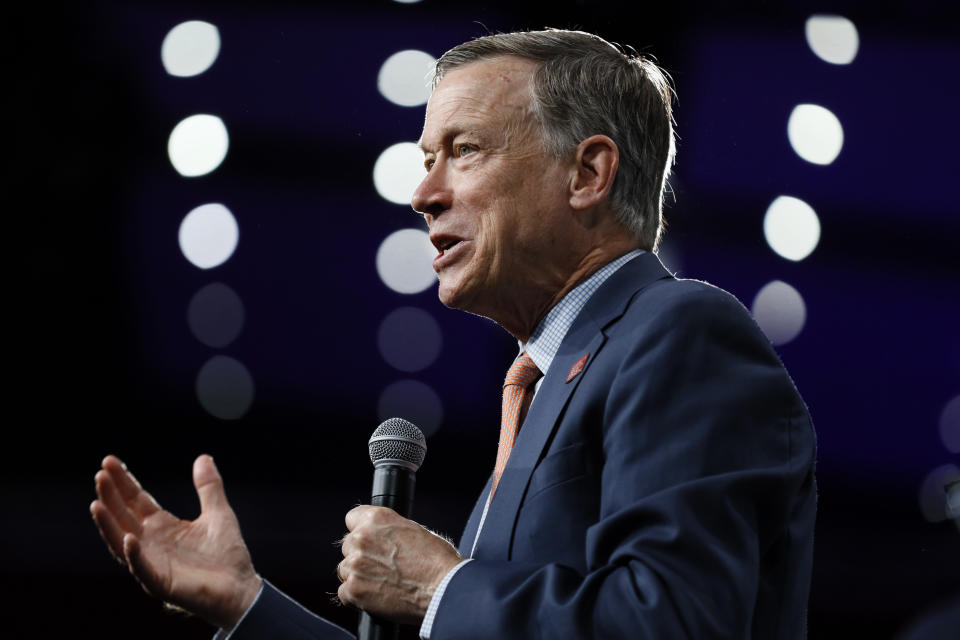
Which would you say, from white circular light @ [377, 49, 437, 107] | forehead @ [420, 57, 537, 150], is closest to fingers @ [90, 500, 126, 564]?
forehead @ [420, 57, 537, 150]

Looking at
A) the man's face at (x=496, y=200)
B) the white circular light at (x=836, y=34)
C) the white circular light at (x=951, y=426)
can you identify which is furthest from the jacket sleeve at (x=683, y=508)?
the white circular light at (x=836, y=34)

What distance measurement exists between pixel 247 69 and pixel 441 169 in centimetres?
194

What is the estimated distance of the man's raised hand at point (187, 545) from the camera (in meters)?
1.47

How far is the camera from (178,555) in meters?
1.50

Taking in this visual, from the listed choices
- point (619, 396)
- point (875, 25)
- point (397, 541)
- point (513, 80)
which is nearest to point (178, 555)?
point (397, 541)

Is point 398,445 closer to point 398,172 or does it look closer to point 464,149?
point 464,149

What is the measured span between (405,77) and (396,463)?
7.36 feet

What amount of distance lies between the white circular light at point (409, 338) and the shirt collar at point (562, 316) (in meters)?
1.85

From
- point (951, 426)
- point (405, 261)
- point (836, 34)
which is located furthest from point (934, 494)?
point (405, 261)

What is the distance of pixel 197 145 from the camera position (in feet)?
11.5

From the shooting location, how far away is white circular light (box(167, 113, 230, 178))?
3480 mm

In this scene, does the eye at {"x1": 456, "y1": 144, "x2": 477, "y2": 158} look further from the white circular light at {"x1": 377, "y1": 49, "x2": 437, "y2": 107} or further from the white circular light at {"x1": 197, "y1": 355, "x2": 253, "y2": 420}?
the white circular light at {"x1": 197, "y1": 355, "x2": 253, "y2": 420}

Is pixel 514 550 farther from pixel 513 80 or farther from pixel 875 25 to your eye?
pixel 875 25

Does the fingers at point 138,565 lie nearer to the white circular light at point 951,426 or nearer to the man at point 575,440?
the man at point 575,440
